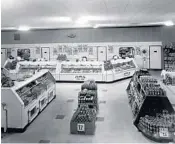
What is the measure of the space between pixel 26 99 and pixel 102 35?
11.3m

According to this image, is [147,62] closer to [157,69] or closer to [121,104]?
[157,69]

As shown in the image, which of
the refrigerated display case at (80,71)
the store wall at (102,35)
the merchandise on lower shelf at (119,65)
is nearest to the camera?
the refrigerated display case at (80,71)

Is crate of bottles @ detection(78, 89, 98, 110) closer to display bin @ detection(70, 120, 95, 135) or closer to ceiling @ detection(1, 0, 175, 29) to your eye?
display bin @ detection(70, 120, 95, 135)

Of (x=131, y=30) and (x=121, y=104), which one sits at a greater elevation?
(x=131, y=30)

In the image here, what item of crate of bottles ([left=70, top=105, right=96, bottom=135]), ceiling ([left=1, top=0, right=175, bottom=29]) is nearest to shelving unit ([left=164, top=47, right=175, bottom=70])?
ceiling ([left=1, top=0, right=175, bottom=29])

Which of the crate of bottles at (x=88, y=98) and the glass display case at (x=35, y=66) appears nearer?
the crate of bottles at (x=88, y=98)

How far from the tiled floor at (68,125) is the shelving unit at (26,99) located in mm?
241

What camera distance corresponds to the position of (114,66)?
42.1 ft

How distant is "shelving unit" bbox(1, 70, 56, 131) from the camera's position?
557 cm

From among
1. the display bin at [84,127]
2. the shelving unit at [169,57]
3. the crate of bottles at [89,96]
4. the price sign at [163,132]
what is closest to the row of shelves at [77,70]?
the shelving unit at [169,57]

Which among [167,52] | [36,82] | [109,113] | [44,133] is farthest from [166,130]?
[167,52]

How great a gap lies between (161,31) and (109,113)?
11.0m

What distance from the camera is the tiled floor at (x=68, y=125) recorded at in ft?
16.9

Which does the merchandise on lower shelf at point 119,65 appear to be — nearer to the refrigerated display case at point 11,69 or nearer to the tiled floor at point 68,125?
the tiled floor at point 68,125
